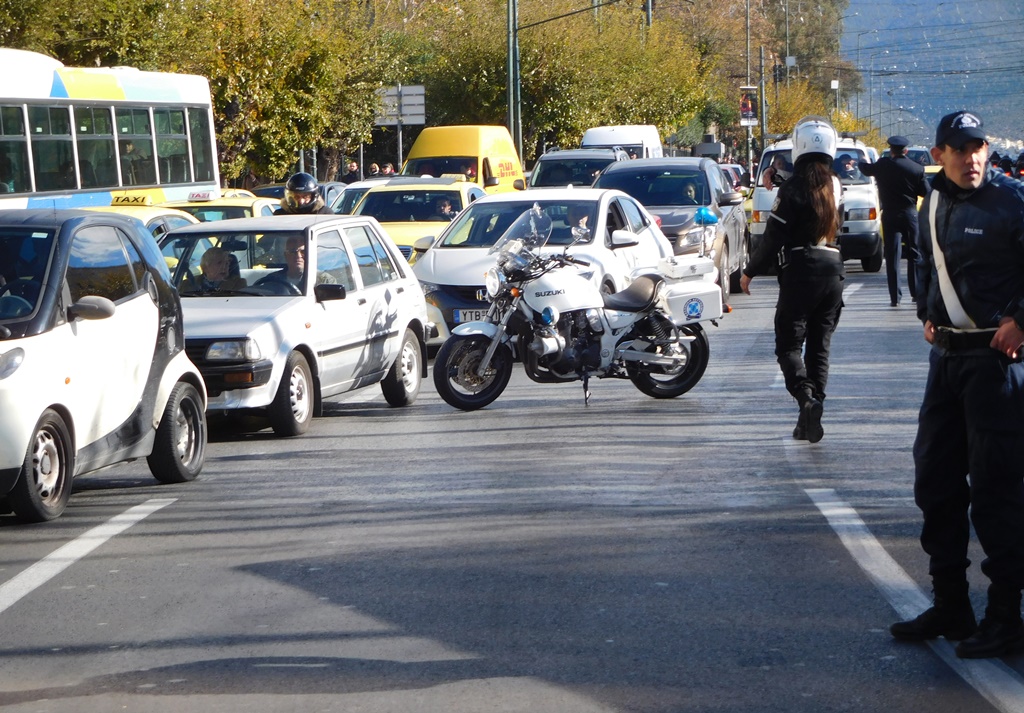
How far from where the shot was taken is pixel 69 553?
24.0 ft

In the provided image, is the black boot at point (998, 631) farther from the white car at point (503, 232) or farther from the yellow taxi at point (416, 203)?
the yellow taxi at point (416, 203)

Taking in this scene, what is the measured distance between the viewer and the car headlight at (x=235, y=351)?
10.4 meters

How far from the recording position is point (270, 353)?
34.7ft

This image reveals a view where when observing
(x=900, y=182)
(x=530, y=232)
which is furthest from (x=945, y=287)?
(x=900, y=182)

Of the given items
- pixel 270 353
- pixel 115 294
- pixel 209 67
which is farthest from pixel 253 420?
pixel 209 67

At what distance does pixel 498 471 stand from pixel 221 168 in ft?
85.2

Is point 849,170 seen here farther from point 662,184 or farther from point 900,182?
point 900,182

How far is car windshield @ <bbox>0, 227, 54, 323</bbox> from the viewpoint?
8.01 meters

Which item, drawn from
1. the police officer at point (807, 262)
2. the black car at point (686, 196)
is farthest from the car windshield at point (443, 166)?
the police officer at point (807, 262)

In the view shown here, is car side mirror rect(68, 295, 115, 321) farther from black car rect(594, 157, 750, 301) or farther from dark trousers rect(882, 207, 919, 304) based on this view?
black car rect(594, 157, 750, 301)

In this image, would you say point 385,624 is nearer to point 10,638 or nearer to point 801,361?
point 10,638

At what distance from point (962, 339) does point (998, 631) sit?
99 centimetres

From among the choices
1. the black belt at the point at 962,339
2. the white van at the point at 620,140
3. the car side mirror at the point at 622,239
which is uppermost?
the white van at the point at 620,140

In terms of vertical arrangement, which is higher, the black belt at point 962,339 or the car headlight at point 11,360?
the black belt at point 962,339
